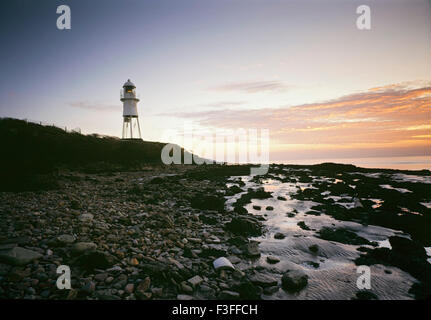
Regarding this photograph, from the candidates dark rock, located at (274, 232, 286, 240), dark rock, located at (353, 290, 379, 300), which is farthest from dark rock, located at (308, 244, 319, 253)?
dark rock, located at (353, 290, 379, 300)

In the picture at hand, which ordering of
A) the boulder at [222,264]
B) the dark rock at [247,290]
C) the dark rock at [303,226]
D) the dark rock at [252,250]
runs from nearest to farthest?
the dark rock at [247,290], the boulder at [222,264], the dark rock at [252,250], the dark rock at [303,226]

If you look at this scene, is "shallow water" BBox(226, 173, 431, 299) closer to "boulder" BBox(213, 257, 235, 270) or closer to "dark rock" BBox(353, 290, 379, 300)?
"dark rock" BBox(353, 290, 379, 300)

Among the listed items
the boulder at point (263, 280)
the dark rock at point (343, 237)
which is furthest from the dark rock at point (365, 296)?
the dark rock at point (343, 237)

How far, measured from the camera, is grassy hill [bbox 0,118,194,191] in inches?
561

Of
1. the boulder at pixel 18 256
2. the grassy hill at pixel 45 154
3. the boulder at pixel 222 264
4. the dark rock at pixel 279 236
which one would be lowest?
the dark rock at pixel 279 236

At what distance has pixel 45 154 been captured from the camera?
23641mm

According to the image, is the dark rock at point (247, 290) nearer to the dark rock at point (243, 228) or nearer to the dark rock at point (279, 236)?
the dark rock at point (243, 228)

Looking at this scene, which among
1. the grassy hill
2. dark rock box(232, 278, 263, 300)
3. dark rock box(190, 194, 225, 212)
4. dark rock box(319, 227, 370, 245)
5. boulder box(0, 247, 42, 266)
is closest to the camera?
dark rock box(232, 278, 263, 300)

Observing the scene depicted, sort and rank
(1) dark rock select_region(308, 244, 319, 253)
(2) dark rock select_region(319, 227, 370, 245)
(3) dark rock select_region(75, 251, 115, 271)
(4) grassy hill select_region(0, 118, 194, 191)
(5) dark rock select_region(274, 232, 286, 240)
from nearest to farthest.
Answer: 1. (3) dark rock select_region(75, 251, 115, 271)
2. (1) dark rock select_region(308, 244, 319, 253)
3. (2) dark rock select_region(319, 227, 370, 245)
4. (5) dark rock select_region(274, 232, 286, 240)
5. (4) grassy hill select_region(0, 118, 194, 191)

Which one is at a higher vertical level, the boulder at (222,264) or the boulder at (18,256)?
the boulder at (18,256)

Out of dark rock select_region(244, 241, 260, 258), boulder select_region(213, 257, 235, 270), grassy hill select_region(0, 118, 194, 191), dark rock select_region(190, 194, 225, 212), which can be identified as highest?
grassy hill select_region(0, 118, 194, 191)

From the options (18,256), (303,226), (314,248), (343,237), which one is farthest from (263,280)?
(18,256)

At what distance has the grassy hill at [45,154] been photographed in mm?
14241
